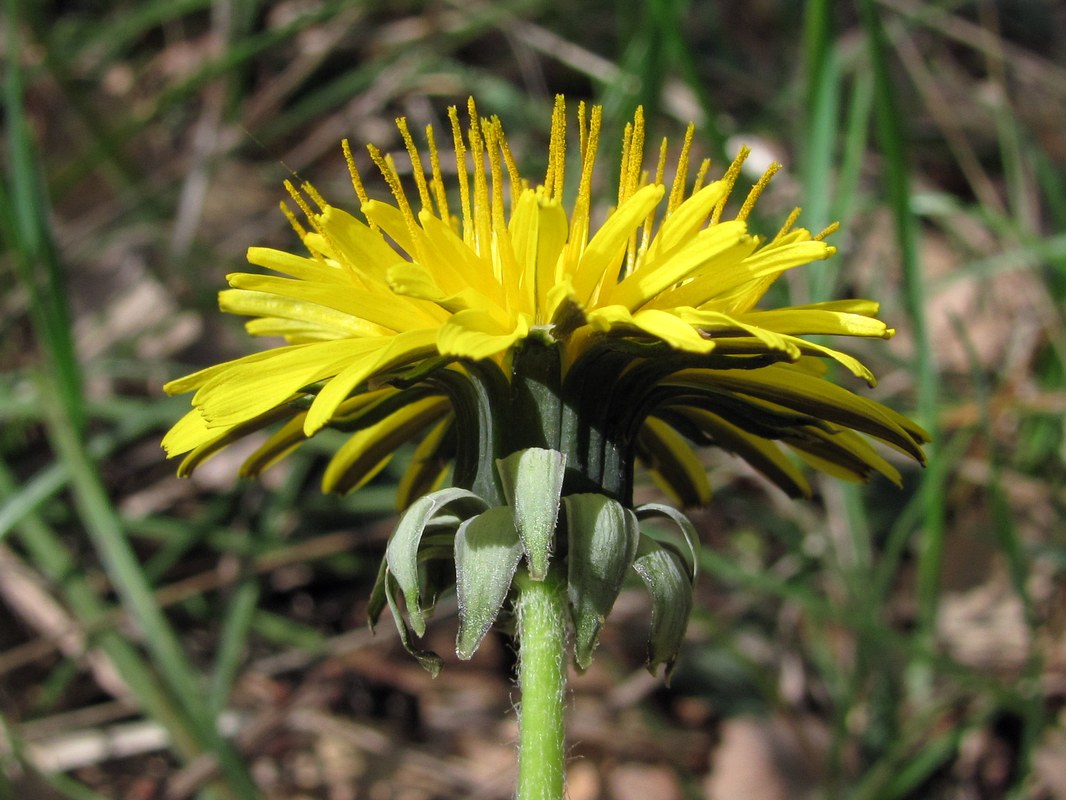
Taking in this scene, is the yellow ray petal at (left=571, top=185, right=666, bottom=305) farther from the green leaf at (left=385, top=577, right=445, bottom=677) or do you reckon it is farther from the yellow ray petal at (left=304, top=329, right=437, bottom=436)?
the green leaf at (left=385, top=577, right=445, bottom=677)

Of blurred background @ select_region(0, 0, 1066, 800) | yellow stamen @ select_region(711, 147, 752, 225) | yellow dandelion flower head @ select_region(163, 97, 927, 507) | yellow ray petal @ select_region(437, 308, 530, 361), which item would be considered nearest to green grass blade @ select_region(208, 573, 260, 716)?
blurred background @ select_region(0, 0, 1066, 800)

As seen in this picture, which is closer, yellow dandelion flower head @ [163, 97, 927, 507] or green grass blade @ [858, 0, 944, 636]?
yellow dandelion flower head @ [163, 97, 927, 507]

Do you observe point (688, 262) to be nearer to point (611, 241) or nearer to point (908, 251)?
point (611, 241)

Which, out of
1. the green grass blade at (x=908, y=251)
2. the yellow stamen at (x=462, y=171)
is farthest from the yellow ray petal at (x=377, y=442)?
the green grass blade at (x=908, y=251)

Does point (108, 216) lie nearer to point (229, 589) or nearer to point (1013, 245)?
point (229, 589)

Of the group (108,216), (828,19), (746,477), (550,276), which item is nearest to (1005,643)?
(746,477)

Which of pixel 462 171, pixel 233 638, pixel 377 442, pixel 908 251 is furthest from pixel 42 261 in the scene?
pixel 908 251

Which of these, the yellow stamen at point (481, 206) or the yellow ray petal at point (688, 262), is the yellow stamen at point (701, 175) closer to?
the yellow ray petal at point (688, 262)
